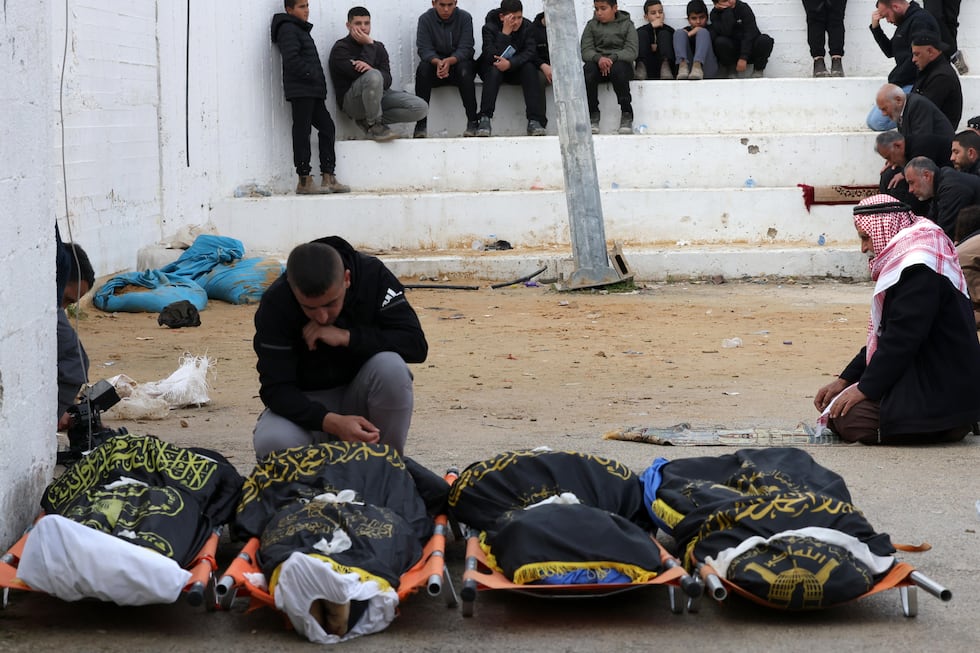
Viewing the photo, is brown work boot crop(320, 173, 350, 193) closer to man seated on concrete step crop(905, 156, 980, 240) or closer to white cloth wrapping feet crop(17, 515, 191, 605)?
man seated on concrete step crop(905, 156, 980, 240)

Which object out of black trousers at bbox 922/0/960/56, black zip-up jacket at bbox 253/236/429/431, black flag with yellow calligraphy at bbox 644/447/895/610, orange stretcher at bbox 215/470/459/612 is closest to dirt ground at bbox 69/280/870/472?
black zip-up jacket at bbox 253/236/429/431

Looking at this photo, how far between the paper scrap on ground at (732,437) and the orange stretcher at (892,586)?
213 centimetres

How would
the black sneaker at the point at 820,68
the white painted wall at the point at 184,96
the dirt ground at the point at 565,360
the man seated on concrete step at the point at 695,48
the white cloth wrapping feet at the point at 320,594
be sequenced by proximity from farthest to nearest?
the black sneaker at the point at 820,68, the man seated on concrete step at the point at 695,48, the white painted wall at the point at 184,96, the dirt ground at the point at 565,360, the white cloth wrapping feet at the point at 320,594

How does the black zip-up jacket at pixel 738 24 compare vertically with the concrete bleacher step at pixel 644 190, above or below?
above

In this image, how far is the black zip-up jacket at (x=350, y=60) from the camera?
14.6m

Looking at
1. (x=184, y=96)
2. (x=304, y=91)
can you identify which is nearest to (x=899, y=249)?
(x=184, y=96)

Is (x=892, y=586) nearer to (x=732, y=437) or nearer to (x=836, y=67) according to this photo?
(x=732, y=437)

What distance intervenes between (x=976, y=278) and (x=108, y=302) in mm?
6492

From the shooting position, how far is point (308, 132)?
14047 millimetres

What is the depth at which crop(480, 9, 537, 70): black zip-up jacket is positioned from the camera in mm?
15148

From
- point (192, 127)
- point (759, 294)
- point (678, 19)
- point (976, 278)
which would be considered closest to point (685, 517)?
point (976, 278)

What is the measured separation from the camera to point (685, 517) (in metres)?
3.75

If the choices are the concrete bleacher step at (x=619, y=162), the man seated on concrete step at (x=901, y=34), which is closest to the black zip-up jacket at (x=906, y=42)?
the man seated on concrete step at (x=901, y=34)

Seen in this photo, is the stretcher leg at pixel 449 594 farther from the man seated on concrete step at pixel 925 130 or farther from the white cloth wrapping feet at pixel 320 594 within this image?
the man seated on concrete step at pixel 925 130
